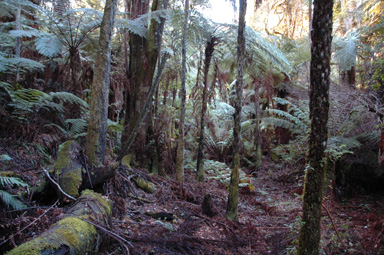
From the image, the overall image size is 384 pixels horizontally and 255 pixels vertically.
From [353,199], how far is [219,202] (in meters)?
3.06

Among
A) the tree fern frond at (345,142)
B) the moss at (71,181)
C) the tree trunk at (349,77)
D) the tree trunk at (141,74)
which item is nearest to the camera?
the moss at (71,181)

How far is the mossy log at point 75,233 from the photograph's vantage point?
1790 millimetres

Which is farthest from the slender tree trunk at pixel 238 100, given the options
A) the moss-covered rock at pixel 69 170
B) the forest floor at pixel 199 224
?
the moss-covered rock at pixel 69 170

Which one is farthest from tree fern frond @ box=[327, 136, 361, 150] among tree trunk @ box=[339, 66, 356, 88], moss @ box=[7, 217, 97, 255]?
moss @ box=[7, 217, 97, 255]

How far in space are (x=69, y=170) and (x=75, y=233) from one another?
111 cm

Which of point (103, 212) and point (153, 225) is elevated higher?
point (103, 212)

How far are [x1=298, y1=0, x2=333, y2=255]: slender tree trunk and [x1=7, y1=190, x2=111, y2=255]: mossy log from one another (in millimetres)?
2184

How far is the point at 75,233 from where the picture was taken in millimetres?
2166

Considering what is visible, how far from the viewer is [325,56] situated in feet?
8.39

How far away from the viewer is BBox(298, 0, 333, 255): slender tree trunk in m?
2.56

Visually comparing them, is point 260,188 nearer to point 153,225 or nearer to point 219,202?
point 219,202

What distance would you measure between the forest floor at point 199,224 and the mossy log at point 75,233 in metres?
0.16

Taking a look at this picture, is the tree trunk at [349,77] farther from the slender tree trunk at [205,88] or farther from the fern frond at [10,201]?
the fern frond at [10,201]

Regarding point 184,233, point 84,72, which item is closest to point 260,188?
point 184,233
